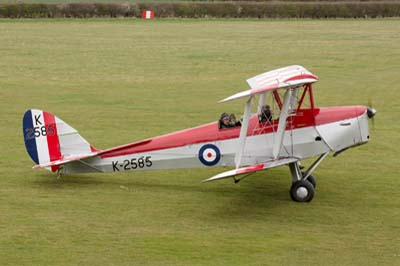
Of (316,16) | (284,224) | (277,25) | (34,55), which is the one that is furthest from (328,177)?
(316,16)

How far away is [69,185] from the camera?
49.4 ft

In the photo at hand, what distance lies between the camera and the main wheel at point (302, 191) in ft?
46.2

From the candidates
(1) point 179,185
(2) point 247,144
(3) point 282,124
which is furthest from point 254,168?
(1) point 179,185

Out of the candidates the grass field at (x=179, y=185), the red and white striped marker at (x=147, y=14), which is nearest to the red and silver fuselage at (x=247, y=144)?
the grass field at (x=179, y=185)

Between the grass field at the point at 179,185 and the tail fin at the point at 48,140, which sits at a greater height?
the tail fin at the point at 48,140

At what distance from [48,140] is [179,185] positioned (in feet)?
8.14

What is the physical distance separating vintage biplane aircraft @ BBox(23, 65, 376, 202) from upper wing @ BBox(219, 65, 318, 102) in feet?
0.05

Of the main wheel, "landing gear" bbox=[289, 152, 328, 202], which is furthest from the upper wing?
the main wheel

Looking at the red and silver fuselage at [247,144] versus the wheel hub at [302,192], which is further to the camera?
the wheel hub at [302,192]

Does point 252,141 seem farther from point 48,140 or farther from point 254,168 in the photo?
point 48,140

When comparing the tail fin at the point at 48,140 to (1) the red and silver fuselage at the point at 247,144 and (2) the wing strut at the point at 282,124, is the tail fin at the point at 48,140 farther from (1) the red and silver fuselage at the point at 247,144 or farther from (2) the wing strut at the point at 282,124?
(2) the wing strut at the point at 282,124

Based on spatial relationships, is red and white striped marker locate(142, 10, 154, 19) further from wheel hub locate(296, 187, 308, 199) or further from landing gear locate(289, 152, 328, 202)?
wheel hub locate(296, 187, 308, 199)

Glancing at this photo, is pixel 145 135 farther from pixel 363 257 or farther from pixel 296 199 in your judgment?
pixel 363 257

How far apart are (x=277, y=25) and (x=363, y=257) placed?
41.0 metres
